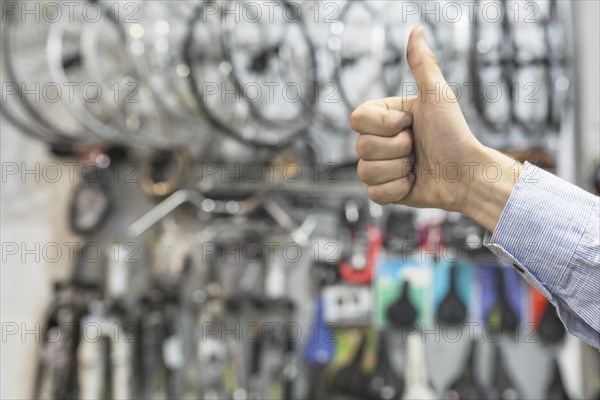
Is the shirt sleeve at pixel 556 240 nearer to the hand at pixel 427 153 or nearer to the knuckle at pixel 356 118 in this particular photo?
the hand at pixel 427 153

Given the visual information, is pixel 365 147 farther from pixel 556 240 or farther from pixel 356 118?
pixel 556 240

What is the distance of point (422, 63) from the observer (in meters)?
1.04

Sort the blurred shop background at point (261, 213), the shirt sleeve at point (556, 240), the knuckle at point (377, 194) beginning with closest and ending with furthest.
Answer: the shirt sleeve at point (556, 240), the knuckle at point (377, 194), the blurred shop background at point (261, 213)

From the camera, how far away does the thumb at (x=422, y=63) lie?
1.03m

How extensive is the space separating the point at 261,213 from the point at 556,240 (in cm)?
150

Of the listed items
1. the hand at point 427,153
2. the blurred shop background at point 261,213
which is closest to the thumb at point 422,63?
the hand at point 427,153

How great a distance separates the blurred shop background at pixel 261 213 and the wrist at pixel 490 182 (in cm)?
114

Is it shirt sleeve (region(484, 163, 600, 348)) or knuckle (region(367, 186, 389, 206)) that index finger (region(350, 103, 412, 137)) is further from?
shirt sleeve (region(484, 163, 600, 348))

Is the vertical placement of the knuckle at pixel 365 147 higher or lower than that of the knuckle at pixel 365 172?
higher

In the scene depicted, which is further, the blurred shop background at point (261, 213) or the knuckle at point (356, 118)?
the blurred shop background at point (261, 213)

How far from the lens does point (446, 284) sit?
249 centimetres

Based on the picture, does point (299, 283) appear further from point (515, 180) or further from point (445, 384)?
point (515, 180)

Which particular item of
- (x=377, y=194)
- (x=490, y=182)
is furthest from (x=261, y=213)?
(x=490, y=182)

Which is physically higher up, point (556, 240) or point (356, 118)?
point (356, 118)
